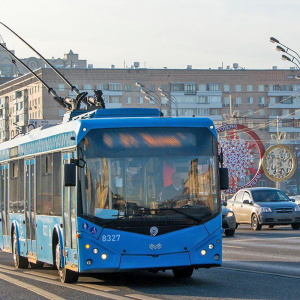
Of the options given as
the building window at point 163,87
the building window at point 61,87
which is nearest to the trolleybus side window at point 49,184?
the building window at point 61,87

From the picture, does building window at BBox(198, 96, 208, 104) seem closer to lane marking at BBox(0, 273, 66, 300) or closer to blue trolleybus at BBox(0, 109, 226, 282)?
lane marking at BBox(0, 273, 66, 300)

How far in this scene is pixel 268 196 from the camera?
32.8 m

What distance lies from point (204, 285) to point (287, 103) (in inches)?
4689

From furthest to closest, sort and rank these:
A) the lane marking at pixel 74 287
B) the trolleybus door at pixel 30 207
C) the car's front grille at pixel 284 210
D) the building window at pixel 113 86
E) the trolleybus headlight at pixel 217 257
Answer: the building window at pixel 113 86
the car's front grille at pixel 284 210
the trolleybus door at pixel 30 207
the trolleybus headlight at pixel 217 257
the lane marking at pixel 74 287

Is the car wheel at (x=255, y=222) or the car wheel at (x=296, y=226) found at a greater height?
the car wheel at (x=255, y=222)

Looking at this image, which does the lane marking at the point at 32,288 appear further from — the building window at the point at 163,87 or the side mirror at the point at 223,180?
the building window at the point at 163,87

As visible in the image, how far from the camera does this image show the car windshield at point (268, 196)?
32.7 m

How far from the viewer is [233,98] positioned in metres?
130

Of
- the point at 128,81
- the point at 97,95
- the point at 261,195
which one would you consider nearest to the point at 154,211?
the point at 97,95

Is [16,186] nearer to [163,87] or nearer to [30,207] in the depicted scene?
[30,207]

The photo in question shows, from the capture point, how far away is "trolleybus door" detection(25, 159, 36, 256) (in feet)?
54.8

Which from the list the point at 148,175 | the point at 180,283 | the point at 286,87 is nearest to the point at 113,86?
the point at 286,87

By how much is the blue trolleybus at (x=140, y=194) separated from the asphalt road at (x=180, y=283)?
416 millimetres

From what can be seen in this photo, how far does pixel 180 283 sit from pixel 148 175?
1.83 m
